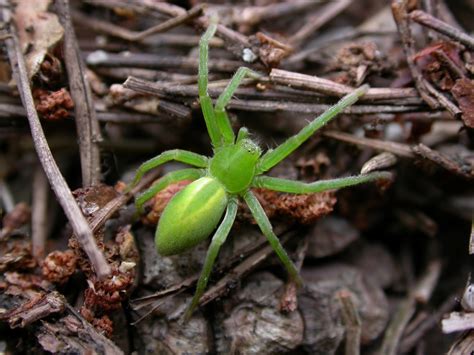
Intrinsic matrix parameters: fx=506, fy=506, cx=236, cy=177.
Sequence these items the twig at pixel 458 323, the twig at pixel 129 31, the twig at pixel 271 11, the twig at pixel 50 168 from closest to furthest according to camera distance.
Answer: the twig at pixel 50 168 → the twig at pixel 458 323 → the twig at pixel 129 31 → the twig at pixel 271 11

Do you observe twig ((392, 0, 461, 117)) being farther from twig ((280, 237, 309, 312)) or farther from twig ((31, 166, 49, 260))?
twig ((31, 166, 49, 260))

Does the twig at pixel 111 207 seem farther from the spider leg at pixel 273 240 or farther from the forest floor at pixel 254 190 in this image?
the spider leg at pixel 273 240

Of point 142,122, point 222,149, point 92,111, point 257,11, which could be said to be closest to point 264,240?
point 222,149

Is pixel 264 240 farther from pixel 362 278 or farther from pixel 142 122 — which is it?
pixel 142 122

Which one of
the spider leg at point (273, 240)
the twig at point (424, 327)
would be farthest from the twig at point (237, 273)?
the twig at point (424, 327)

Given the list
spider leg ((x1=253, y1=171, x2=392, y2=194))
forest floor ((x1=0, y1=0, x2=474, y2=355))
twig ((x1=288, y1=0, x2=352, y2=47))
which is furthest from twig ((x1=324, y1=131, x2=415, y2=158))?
twig ((x1=288, y1=0, x2=352, y2=47))

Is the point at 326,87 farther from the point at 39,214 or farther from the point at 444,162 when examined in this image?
the point at 39,214

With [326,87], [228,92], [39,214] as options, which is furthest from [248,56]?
[39,214]
